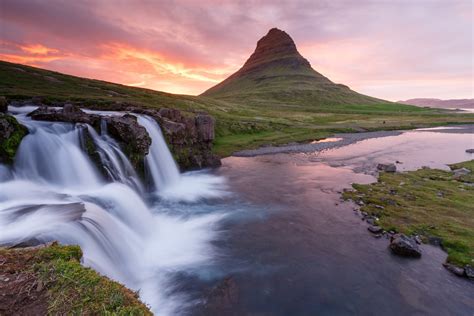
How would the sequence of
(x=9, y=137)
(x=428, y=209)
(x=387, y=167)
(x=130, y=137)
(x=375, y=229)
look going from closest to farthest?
(x=375, y=229) < (x=9, y=137) < (x=428, y=209) < (x=130, y=137) < (x=387, y=167)

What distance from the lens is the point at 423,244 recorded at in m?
15.4

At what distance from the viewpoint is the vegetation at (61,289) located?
17.8 feet

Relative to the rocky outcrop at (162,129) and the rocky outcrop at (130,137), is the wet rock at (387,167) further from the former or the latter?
the rocky outcrop at (130,137)

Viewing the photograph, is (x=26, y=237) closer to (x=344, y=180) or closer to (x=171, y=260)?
(x=171, y=260)

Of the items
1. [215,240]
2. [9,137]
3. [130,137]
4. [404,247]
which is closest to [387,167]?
[404,247]

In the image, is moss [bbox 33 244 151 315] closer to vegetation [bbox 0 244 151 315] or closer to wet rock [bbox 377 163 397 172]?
vegetation [bbox 0 244 151 315]

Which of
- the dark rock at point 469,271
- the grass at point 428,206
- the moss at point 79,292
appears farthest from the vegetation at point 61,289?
the grass at point 428,206

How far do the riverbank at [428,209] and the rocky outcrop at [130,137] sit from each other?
18.9m

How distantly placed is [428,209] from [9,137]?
97.0 feet

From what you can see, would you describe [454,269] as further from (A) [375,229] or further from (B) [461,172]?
(B) [461,172]

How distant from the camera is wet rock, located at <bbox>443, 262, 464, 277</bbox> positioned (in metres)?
12.8

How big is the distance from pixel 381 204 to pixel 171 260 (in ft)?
52.1

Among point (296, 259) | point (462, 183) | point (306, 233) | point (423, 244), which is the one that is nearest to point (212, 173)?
point (306, 233)

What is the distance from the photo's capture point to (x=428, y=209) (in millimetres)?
19578
